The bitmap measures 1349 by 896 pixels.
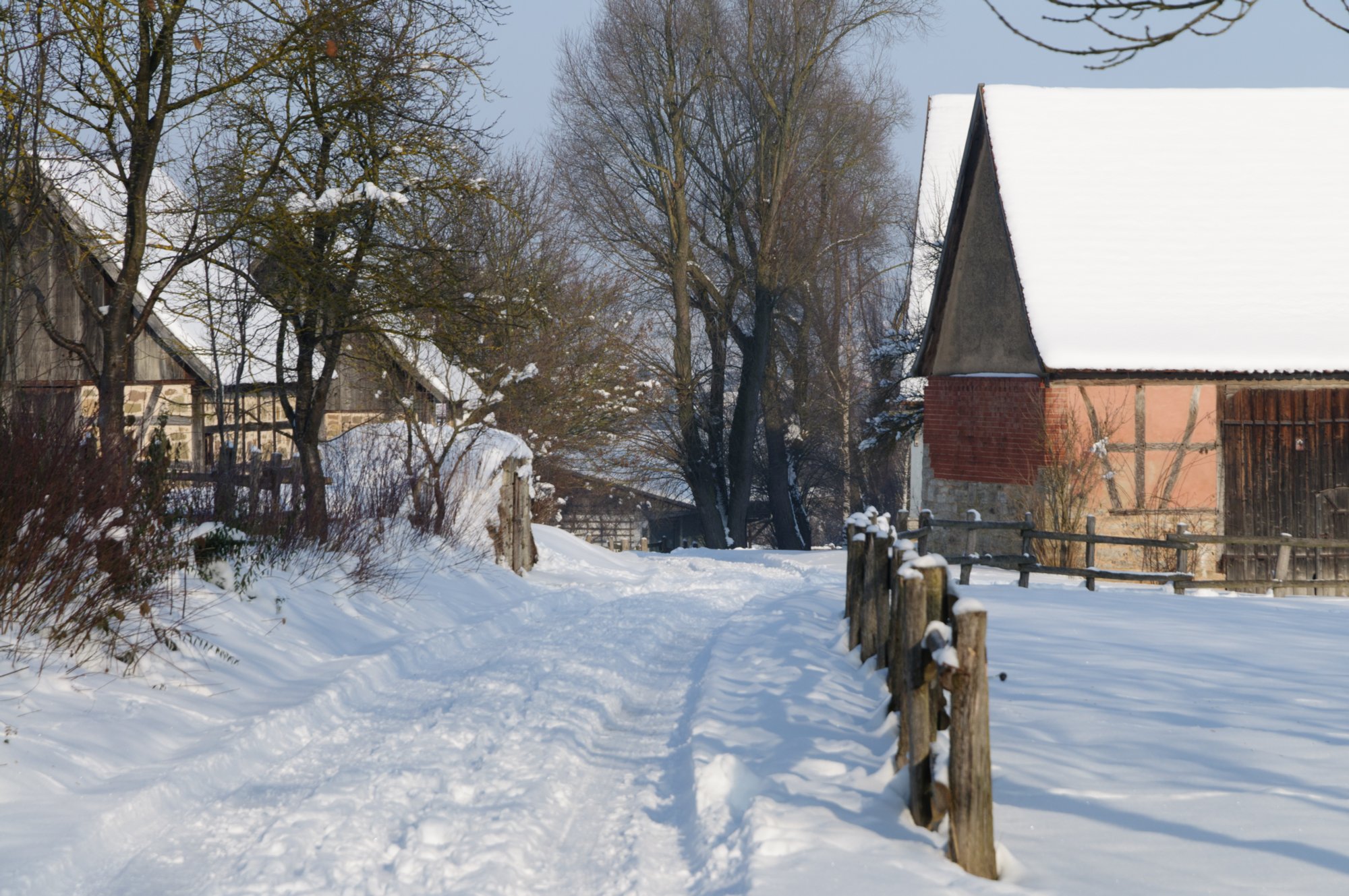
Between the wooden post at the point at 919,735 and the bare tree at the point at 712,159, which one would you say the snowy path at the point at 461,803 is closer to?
the wooden post at the point at 919,735

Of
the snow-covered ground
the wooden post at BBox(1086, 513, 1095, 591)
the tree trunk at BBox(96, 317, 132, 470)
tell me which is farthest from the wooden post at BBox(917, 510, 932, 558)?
the tree trunk at BBox(96, 317, 132, 470)

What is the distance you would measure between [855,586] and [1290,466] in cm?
1257

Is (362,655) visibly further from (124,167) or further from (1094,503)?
(1094,503)

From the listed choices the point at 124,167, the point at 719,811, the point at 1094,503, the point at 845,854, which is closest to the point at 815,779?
the point at 719,811

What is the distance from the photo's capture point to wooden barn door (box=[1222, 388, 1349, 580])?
19469 mm

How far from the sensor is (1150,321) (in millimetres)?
19609

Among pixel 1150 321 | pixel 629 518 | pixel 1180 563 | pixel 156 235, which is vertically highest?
pixel 156 235

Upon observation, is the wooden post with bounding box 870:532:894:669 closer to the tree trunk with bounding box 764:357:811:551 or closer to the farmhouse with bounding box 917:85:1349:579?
the farmhouse with bounding box 917:85:1349:579

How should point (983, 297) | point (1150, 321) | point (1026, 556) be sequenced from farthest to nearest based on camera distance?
1. point (983, 297)
2. point (1150, 321)
3. point (1026, 556)

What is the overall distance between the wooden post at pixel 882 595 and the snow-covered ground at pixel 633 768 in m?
0.33

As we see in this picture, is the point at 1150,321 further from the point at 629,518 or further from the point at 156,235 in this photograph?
the point at 629,518

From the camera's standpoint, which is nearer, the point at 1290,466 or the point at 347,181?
the point at 347,181

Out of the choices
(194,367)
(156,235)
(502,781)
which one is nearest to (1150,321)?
(156,235)

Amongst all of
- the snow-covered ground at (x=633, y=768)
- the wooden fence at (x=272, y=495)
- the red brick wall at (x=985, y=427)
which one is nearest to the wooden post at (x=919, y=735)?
the snow-covered ground at (x=633, y=768)
